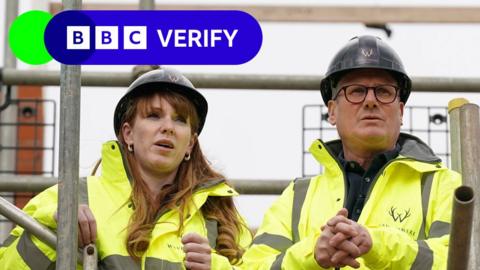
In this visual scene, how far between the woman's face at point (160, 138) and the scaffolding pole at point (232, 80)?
1.17m

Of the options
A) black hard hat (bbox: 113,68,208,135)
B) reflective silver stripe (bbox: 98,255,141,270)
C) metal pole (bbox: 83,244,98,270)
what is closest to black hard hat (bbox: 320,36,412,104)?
black hard hat (bbox: 113,68,208,135)

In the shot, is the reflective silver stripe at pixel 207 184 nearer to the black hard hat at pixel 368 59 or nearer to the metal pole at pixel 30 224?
the black hard hat at pixel 368 59

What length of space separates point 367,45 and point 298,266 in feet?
3.14

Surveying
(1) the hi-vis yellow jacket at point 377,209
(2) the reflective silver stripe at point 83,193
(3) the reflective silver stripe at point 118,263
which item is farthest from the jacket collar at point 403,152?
(2) the reflective silver stripe at point 83,193

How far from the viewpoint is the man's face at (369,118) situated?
486 centimetres

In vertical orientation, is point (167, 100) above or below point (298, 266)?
above

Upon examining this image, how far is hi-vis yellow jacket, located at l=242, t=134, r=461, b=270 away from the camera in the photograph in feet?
14.6

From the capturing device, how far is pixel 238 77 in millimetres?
6406

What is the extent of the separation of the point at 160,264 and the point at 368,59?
105 cm

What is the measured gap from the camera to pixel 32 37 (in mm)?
5547

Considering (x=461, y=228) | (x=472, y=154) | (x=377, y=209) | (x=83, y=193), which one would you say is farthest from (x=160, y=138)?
(x=461, y=228)

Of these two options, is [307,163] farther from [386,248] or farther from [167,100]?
[386,248]

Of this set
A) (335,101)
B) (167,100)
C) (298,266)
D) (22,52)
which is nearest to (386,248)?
(298,266)

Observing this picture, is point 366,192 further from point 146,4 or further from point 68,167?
point 146,4
